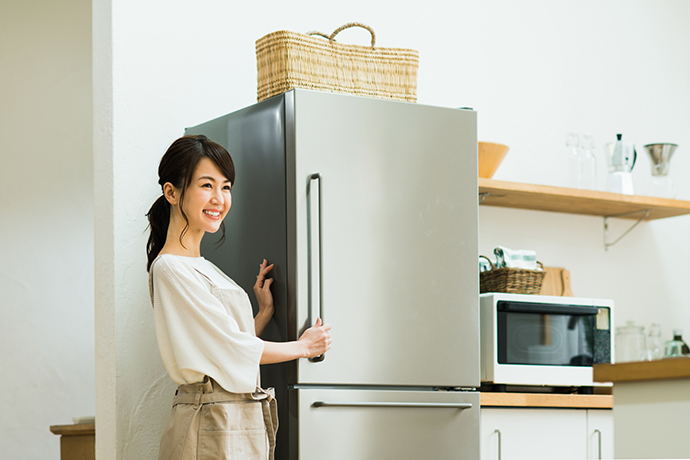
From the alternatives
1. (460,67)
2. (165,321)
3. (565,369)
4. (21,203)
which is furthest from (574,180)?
(21,203)

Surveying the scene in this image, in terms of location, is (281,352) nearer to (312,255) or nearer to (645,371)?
(312,255)

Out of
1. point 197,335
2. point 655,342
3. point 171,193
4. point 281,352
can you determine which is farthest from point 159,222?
point 655,342

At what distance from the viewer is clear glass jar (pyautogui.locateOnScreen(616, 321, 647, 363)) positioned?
4066 millimetres

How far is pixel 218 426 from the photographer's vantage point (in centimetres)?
214

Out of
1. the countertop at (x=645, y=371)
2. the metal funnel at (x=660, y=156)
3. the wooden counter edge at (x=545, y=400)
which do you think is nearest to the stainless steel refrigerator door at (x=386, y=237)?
the wooden counter edge at (x=545, y=400)

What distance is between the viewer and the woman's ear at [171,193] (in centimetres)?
233

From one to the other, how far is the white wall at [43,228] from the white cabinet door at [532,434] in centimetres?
215

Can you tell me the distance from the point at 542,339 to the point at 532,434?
0.40m

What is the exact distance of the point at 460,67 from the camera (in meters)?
3.79

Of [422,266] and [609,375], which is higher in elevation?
[422,266]

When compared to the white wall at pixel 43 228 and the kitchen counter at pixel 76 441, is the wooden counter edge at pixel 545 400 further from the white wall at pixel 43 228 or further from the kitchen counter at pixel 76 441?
the white wall at pixel 43 228

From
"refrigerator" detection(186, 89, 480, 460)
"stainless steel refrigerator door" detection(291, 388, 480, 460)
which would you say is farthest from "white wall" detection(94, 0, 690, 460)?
"stainless steel refrigerator door" detection(291, 388, 480, 460)

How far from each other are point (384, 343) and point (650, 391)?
41.0 inches

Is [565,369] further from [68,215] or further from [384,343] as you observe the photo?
[68,215]
